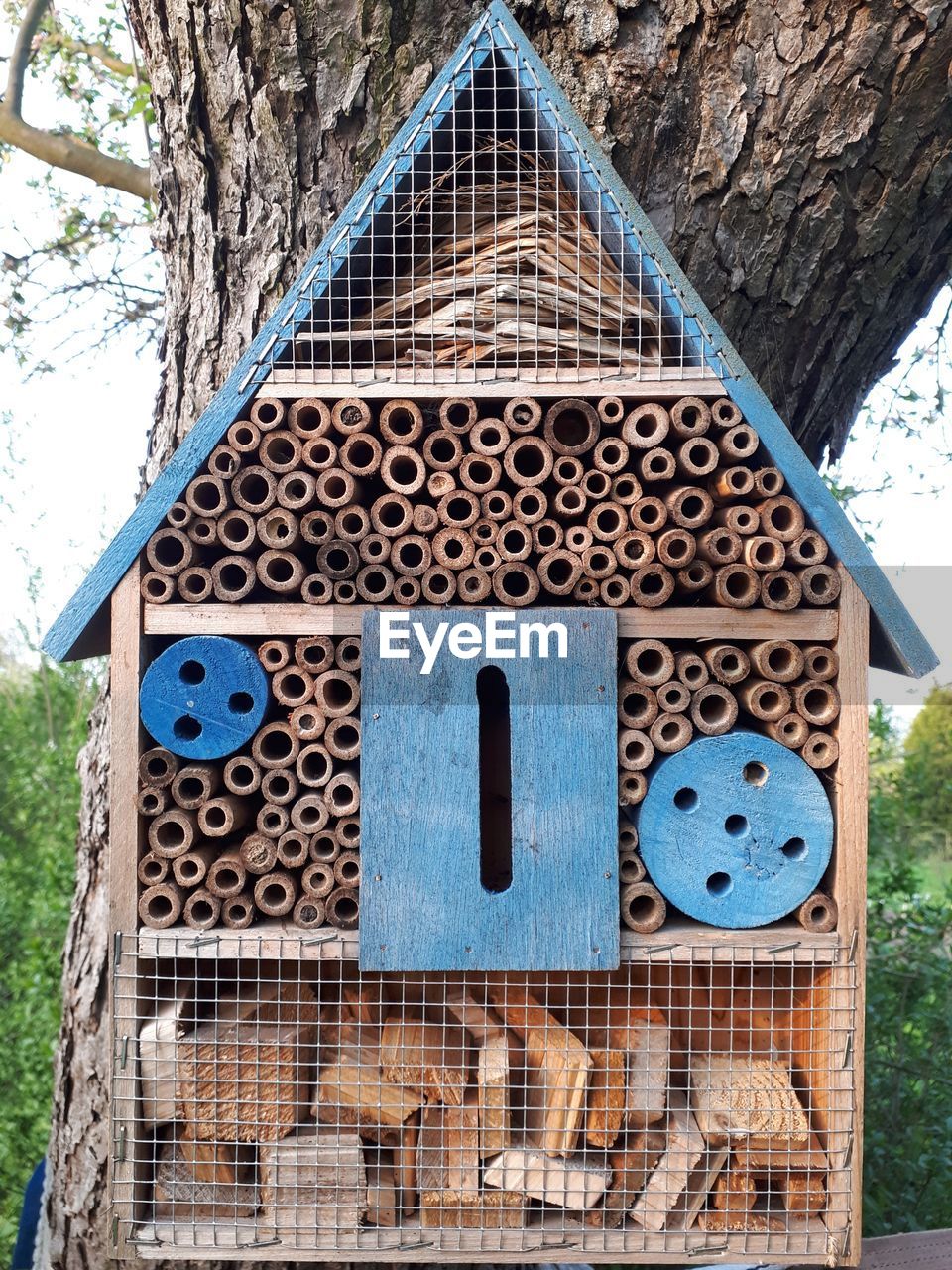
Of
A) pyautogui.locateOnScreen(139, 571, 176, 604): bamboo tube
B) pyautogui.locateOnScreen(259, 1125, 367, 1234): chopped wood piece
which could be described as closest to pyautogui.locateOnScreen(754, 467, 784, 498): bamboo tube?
pyautogui.locateOnScreen(139, 571, 176, 604): bamboo tube

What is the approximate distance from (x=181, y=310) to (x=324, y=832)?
5.42 feet

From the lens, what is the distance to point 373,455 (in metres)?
2.02

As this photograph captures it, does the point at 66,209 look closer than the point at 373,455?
No

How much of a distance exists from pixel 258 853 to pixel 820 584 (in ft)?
3.75

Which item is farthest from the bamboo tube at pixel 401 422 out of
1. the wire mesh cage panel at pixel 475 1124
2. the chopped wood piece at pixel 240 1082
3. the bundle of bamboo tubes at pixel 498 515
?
the chopped wood piece at pixel 240 1082

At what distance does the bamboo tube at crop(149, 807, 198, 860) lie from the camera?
198 cm

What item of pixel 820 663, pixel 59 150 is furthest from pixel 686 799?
pixel 59 150

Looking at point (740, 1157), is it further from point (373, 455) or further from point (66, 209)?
point (66, 209)

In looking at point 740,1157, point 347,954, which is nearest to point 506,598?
point 347,954

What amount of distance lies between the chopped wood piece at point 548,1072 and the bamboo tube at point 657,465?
1.00 meters

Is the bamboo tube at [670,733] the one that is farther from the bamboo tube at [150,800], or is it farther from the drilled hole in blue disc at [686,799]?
the bamboo tube at [150,800]

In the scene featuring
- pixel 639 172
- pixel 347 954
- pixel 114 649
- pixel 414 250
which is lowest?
pixel 347 954

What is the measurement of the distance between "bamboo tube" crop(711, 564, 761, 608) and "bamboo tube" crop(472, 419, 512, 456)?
1.51ft

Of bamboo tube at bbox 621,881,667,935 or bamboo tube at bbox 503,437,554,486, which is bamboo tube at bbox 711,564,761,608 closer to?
bamboo tube at bbox 503,437,554,486
